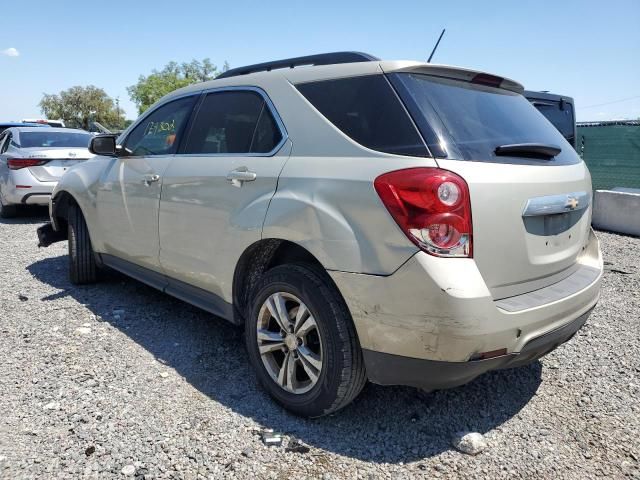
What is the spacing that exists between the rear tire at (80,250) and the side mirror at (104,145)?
0.97 metres

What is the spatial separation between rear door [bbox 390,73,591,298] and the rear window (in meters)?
8.02

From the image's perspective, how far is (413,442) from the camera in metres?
2.44

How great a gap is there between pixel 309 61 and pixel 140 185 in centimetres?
160

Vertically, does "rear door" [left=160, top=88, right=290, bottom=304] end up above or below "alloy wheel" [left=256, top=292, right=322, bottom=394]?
above

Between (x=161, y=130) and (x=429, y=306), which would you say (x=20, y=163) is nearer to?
(x=161, y=130)

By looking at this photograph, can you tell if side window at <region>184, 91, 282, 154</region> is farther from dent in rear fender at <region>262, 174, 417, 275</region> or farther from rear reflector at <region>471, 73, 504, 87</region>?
rear reflector at <region>471, 73, 504, 87</region>

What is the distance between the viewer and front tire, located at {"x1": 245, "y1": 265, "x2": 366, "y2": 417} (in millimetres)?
2305

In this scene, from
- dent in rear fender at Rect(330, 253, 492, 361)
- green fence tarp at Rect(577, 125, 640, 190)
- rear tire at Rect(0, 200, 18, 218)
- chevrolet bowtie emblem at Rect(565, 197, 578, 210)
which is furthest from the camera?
green fence tarp at Rect(577, 125, 640, 190)

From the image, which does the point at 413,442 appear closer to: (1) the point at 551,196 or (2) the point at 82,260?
(1) the point at 551,196

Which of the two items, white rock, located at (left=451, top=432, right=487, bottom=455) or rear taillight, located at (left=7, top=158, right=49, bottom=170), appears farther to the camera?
rear taillight, located at (left=7, top=158, right=49, bottom=170)

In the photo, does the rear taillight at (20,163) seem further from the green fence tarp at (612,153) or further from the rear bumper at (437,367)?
the green fence tarp at (612,153)

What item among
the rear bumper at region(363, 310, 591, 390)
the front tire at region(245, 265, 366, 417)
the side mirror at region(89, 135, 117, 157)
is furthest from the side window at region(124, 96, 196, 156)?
the rear bumper at region(363, 310, 591, 390)

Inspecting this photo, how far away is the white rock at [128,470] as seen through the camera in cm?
217

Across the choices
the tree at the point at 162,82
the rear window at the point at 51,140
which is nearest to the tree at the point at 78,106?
the tree at the point at 162,82
